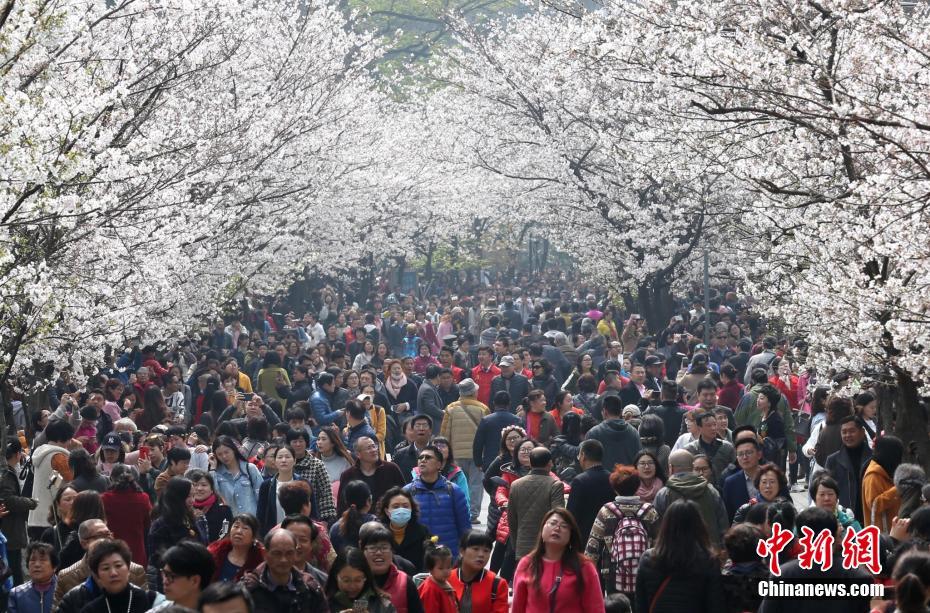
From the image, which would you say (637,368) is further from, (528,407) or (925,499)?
Answer: (925,499)

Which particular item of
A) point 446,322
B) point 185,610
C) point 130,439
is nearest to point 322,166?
point 446,322

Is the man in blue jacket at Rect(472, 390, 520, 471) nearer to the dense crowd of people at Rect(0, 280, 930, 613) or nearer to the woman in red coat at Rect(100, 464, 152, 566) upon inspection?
the dense crowd of people at Rect(0, 280, 930, 613)

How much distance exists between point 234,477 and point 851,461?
5.19m

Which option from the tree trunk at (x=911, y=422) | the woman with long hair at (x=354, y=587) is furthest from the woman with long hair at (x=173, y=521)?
the tree trunk at (x=911, y=422)

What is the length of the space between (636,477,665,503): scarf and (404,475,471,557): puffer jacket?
1.32 metres

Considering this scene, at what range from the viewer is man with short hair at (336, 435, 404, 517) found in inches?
421

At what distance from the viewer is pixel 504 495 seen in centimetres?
1088

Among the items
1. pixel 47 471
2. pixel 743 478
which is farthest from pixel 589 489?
pixel 47 471

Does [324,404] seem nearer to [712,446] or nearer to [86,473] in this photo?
[86,473]

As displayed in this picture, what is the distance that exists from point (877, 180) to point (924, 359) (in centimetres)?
214

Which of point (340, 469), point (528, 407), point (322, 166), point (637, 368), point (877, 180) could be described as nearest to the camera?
point (877, 180)

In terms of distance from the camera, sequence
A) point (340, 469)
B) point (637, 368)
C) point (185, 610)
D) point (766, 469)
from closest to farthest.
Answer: point (185, 610) < point (766, 469) < point (340, 469) < point (637, 368)

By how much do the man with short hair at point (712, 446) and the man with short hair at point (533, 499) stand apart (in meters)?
2.35

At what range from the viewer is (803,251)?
13156 millimetres
